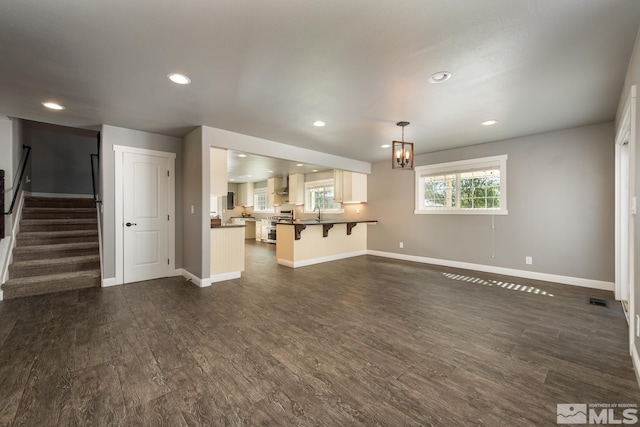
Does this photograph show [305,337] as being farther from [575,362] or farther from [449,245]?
[449,245]

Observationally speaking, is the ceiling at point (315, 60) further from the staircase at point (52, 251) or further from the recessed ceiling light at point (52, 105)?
the staircase at point (52, 251)

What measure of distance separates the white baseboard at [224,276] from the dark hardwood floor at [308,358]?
0.58m

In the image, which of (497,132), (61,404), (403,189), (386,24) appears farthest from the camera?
(403,189)

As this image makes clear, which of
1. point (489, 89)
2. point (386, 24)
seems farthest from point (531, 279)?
point (386, 24)

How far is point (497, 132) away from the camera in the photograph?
4.41 meters

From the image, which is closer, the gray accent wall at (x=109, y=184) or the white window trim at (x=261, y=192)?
the gray accent wall at (x=109, y=184)

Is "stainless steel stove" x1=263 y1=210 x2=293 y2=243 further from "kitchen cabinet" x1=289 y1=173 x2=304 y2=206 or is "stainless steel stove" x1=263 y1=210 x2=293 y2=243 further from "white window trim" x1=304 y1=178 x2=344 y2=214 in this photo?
"white window trim" x1=304 y1=178 x2=344 y2=214

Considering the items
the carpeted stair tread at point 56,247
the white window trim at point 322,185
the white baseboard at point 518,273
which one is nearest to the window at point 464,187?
the white baseboard at point 518,273

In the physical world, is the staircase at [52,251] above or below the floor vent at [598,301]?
above

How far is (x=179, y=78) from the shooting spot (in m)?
2.62

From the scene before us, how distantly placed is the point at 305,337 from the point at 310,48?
98.0 inches

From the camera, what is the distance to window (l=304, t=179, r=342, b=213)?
8414mm

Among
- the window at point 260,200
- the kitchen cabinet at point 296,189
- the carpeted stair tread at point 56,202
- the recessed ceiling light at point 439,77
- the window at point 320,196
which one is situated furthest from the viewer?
the window at point 260,200

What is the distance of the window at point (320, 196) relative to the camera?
27.6 feet
